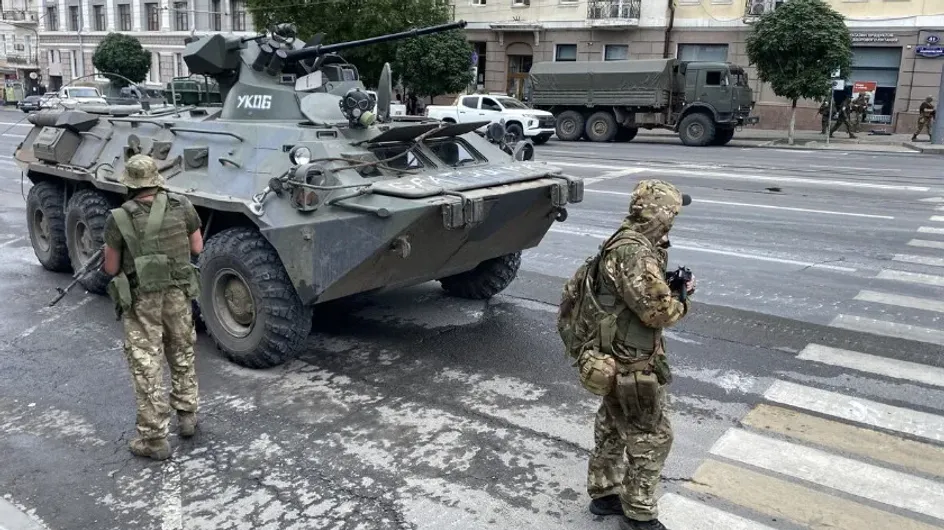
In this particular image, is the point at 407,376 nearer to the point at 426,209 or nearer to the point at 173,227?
the point at 426,209

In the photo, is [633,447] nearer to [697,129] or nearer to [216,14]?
[697,129]

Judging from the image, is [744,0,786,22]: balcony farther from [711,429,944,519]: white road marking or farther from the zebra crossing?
[711,429,944,519]: white road marking

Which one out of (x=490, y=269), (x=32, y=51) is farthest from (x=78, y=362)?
(x=32, y=51)

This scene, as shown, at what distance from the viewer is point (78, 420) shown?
5.55 m

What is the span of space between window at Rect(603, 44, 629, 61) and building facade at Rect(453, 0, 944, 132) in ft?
0.13

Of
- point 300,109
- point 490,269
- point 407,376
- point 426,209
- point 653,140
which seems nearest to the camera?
point 426,209

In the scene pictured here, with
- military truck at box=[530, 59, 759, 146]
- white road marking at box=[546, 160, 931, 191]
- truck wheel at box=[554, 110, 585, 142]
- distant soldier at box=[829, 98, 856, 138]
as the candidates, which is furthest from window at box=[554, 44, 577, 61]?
white road marking at box=[546, 160, 931, 191]

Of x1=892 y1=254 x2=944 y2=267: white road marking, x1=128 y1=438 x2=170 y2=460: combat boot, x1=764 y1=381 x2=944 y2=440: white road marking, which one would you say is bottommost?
x1=128 y1=438 x2=170 y2=460: combat boot

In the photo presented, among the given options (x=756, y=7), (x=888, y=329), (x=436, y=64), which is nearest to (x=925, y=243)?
(x=888, y=329)

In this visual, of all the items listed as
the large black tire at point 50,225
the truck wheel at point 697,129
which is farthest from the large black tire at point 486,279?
the truck wheel at point 697,129

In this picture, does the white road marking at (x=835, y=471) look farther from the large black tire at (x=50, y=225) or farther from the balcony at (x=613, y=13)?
the balcony at (x=613, y=13)

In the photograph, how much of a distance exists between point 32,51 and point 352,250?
65.3 meters

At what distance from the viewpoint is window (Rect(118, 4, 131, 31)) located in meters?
53.2

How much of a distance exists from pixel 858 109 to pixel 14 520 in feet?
98.7
